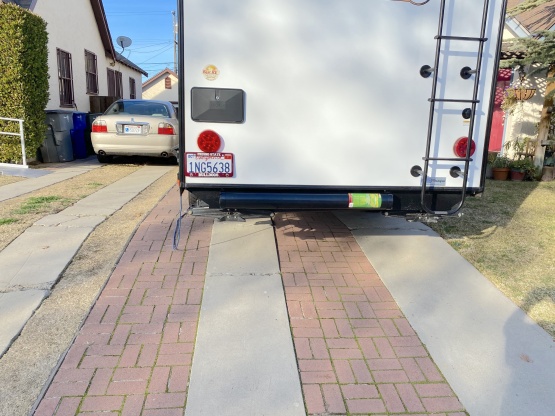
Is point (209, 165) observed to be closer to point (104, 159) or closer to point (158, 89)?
point (104, 159)

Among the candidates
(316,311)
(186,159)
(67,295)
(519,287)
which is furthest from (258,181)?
(519,287)

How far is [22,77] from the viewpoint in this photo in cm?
950

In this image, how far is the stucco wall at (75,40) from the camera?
12805 mm

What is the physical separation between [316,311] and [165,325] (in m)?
1.16

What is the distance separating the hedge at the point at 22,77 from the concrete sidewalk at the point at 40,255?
9.75 ft

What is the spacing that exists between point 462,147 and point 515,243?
2.09m

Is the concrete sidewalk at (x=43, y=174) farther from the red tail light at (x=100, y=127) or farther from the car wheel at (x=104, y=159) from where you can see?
the red tail light at (x=100, y=127)

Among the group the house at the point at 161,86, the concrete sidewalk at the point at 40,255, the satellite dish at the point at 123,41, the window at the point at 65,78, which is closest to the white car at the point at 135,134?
the concrete sidewalk at the point at 40,255

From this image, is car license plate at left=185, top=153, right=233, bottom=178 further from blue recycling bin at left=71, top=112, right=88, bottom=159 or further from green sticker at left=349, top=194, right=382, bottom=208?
blue recycling bin at left=71, top=112, right=88, bottom=159

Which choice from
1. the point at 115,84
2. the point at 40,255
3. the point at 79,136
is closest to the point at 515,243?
the point at 40,255

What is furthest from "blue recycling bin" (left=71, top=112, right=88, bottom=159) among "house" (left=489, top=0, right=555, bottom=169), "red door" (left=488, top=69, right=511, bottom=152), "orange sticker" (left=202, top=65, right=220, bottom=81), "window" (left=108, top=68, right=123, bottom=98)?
"red door" (left=488, top=69, right=511, bottom=152)

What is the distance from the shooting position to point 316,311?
3477 millimetres

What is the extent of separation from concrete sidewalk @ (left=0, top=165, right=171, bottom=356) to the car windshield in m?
3.53

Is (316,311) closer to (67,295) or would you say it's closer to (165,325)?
(165,325)
